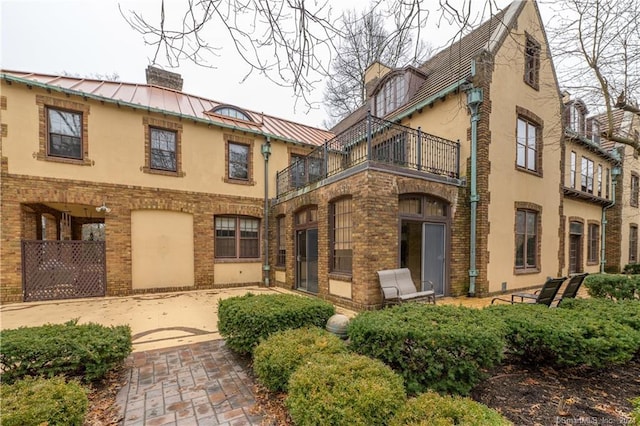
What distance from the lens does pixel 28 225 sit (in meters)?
7.89

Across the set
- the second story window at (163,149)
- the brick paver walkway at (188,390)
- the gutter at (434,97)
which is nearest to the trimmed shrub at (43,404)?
the brick paver walkway at (188,390)

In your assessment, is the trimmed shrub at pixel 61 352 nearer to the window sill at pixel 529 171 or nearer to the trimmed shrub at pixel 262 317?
the trimmed shrub at pixel 262 317

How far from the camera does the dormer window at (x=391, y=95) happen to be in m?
10.9

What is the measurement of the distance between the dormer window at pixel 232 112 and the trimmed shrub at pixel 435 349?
10.7 meters

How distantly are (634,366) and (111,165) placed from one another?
12162mm

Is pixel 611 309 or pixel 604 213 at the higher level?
pixel 604 213

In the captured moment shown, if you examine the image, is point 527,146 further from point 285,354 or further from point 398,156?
point 285,354

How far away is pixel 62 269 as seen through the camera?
26.4 feet

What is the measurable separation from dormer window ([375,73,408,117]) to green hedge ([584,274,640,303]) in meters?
8.16

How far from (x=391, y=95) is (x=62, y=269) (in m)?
12.9

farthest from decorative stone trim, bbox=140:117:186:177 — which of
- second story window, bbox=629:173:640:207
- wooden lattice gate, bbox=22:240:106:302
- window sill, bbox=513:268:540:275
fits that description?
second story window, bbox=629:173:640:207

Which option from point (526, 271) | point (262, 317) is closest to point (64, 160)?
point (262, 317)

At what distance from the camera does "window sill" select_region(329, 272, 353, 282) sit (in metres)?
6.70

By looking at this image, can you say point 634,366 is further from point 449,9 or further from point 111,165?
point 111,165
